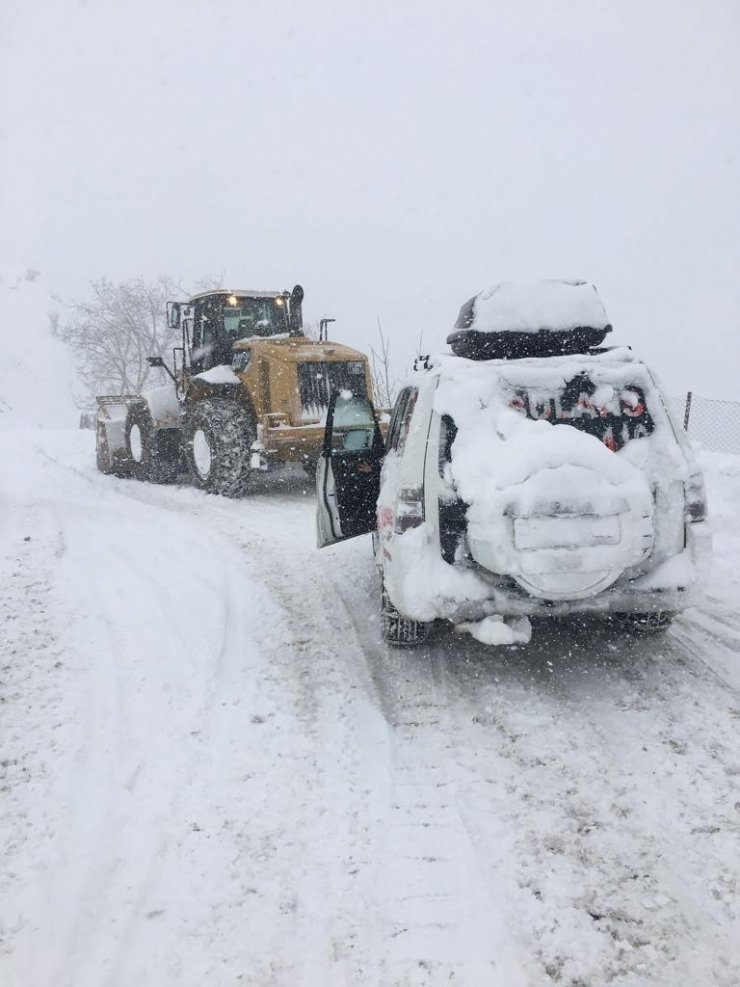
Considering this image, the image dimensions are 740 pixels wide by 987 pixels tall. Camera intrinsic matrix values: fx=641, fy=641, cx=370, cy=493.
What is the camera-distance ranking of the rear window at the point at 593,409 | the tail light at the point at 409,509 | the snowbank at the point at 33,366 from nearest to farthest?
the tail light at the point at 409,509, the rear window at the point at 593,409, the snowbank at the point at 33,366

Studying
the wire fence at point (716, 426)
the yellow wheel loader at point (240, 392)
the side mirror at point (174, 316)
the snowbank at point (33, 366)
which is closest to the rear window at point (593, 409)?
the yellow wheel loader at point (240, 392)

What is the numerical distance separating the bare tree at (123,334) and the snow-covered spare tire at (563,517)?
3678 cm

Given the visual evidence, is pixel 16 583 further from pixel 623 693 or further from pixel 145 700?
pixel 623 693

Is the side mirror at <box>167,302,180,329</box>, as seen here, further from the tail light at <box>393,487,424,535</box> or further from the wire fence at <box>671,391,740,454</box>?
the wire fence at <box>671,391,740,454</box>

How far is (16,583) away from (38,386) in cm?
4574

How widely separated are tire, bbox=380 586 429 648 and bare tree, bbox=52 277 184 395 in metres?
35.9

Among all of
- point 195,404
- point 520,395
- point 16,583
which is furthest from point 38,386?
point 520,395

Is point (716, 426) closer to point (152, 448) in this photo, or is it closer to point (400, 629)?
point (152, 448)

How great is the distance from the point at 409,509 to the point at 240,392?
7197mm

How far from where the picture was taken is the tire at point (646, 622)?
400 cm

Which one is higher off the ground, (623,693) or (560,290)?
(560,290)

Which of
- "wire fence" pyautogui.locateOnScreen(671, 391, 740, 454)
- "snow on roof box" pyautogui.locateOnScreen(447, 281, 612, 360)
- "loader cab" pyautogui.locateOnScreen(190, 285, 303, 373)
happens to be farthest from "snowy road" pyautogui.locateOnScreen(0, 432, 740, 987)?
"wire fence" pyautogui.locateOnScreen(671, 391, 740, 454)

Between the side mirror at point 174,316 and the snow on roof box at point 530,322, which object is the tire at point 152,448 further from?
the snow on roof box at point 530,322

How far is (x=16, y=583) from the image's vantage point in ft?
18.1
